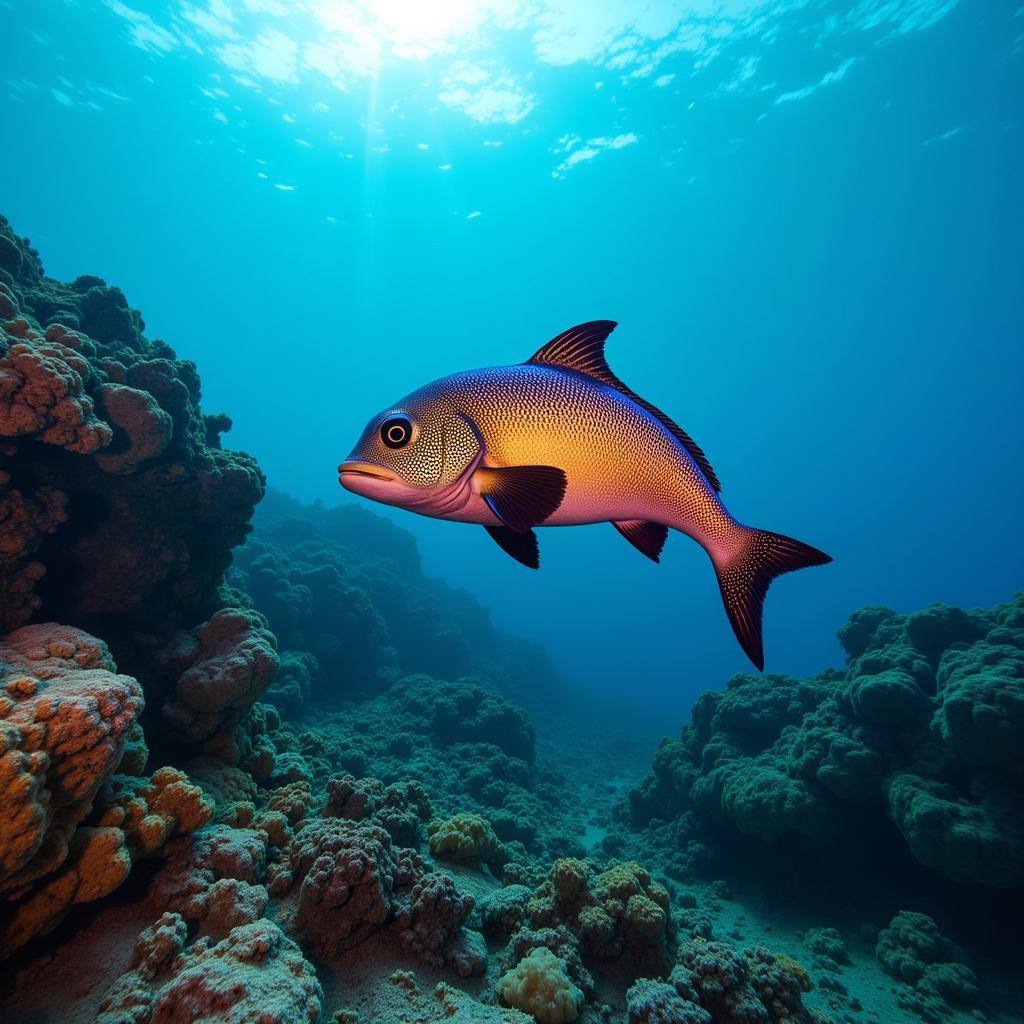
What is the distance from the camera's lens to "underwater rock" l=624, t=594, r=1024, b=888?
6.50 meters

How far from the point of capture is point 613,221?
62.8 metres

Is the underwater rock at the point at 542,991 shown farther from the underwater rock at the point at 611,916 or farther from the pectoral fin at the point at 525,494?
the pectoral fin at the point at 525,494

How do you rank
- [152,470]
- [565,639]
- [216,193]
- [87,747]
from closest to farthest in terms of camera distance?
[87,747], [152,470], [216,193], [565,639]

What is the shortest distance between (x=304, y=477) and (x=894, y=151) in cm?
15945

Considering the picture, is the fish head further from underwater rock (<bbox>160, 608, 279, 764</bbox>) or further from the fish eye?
underwater rock (<bbox>160, 608, 279, 764</bbox>)

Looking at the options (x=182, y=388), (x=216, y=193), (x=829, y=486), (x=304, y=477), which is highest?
(x=829, y=486)

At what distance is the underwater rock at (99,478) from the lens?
4168mm

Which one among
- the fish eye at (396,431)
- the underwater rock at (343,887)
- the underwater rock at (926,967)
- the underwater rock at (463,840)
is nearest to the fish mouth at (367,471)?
the fish eye at (396,431)

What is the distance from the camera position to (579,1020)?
9.32ft

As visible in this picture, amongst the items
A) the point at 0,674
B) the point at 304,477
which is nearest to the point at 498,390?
the point at 0,674

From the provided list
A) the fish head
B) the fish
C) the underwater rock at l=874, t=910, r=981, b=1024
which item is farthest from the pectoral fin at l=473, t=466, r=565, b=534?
the underwater rock at l=874, t=910, r=981, b=1024

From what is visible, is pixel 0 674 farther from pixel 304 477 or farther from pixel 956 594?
pixel 304 477

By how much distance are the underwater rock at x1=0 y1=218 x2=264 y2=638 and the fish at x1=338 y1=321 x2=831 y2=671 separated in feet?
14.2

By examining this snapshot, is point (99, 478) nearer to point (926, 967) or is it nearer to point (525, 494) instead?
point (525, 494)
